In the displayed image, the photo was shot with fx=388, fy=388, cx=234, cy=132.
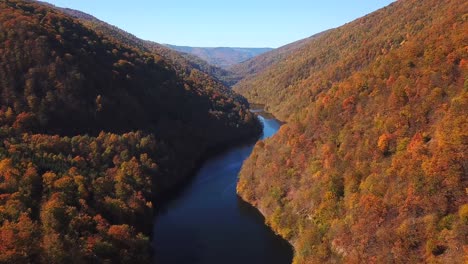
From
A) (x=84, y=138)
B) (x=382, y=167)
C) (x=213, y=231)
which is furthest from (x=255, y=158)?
(x=84, y=138)

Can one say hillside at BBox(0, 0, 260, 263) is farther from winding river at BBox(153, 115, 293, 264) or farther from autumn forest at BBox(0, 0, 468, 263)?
winding river at BBox(153, 115, 293, 264)

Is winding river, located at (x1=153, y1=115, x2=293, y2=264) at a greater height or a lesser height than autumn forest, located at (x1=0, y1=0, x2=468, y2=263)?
lesser

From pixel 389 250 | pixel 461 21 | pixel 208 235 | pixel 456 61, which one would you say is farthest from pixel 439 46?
pixel 208 235

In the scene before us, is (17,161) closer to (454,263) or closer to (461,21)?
(454,263)

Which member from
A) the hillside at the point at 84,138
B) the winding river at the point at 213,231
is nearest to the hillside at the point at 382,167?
the winding river at the point at 213,231

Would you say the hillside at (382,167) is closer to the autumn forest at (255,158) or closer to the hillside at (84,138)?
the autumn forest at (255,158)

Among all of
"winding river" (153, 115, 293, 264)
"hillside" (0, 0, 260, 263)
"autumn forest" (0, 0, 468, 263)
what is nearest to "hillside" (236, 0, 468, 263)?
"autumn forest" (0, 0, 468, 263)
